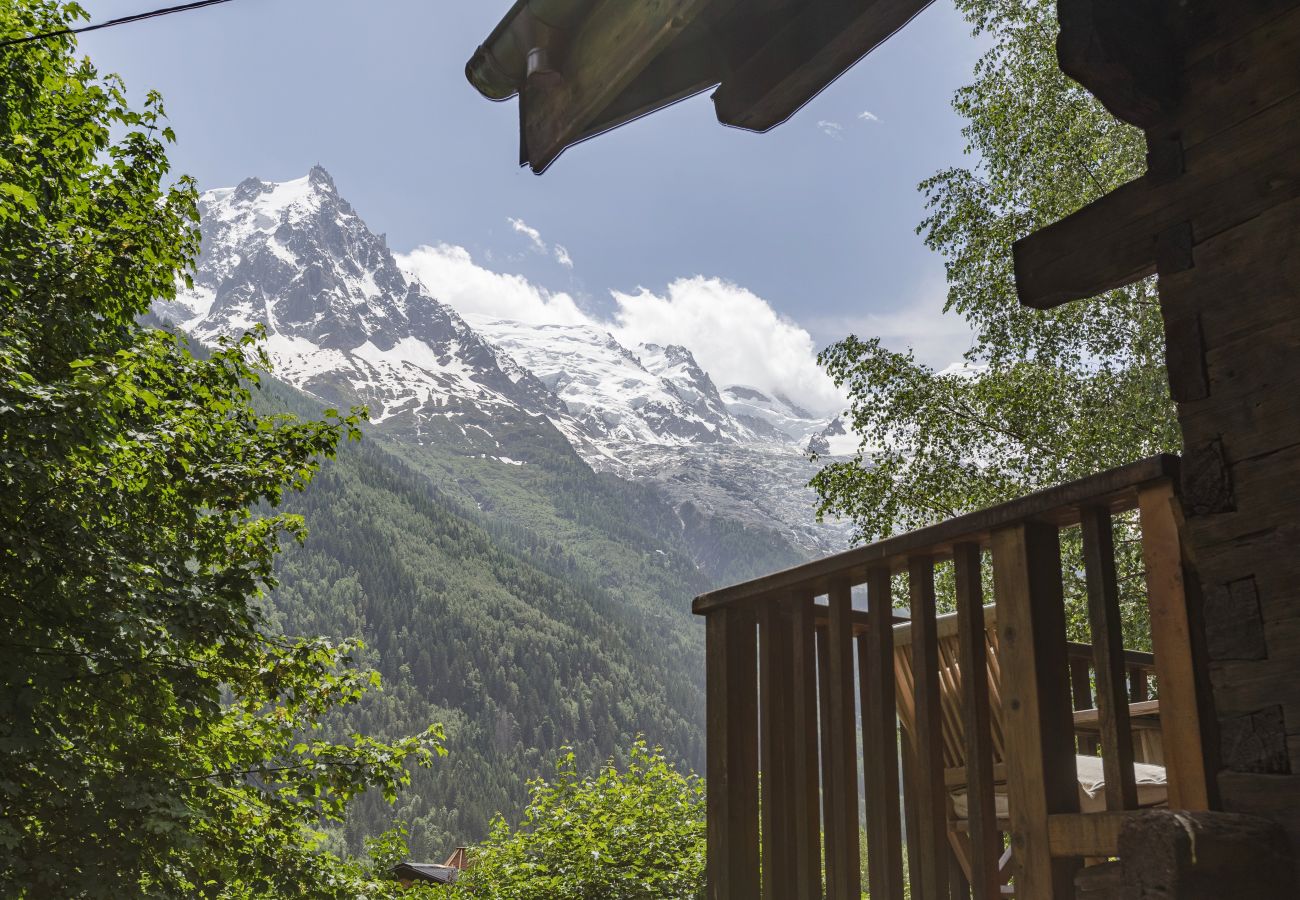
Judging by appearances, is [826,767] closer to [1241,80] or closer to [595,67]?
[1241,80]

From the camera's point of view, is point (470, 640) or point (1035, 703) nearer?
point (1035, 703)

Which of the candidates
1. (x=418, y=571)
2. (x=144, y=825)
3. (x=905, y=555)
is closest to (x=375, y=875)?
(x=144, y=825)

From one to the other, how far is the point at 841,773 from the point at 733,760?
50cm

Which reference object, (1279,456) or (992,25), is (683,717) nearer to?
(992,25)

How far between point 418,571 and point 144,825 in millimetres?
107620

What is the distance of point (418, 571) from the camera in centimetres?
11069

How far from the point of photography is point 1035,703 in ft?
5.76

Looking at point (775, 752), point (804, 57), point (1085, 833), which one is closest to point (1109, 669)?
point (1085, 833)

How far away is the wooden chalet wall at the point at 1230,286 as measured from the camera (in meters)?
1.48

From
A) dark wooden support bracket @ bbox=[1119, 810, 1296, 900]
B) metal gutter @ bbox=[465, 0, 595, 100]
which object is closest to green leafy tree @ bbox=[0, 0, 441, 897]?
metal gutter @ bbox=[465, 0, 595, 100]

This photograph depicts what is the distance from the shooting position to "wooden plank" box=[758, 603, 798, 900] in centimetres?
244

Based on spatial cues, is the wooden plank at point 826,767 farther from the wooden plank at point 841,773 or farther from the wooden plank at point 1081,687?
the wooden plank at point 1081,687

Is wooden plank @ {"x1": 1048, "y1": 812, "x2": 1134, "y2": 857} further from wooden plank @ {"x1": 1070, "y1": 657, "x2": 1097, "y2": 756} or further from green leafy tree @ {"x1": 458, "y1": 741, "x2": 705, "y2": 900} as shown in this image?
green leafy tree @ {"x1": 458, "y1": 741, "x2": 705, "y2": 900}

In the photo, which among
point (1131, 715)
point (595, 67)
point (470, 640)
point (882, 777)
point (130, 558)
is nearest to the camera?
point (882, 777)
